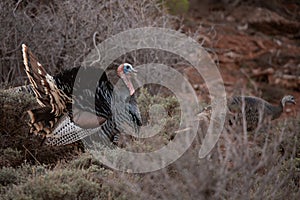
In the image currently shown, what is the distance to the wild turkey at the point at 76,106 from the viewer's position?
5.57 meters

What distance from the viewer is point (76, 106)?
19.0 ft

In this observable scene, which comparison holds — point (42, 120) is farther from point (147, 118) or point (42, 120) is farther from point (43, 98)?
point (147, 118)

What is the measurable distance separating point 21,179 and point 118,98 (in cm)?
173

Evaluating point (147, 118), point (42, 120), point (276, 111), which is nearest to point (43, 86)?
point (42, 120)

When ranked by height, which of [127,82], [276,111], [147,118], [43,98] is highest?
[276,111]

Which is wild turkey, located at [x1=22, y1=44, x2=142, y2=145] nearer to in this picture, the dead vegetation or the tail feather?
the tail feather

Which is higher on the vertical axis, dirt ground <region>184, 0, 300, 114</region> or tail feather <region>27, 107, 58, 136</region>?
dirt ground <region>184, 0, 300, 114</region>

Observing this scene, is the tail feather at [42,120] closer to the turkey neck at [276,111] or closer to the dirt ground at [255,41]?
the turkey neck at [276,111]

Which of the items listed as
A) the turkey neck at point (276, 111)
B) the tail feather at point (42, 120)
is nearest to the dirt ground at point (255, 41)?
the turkey neck at point (276, 111)

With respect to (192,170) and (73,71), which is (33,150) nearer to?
(73,71)

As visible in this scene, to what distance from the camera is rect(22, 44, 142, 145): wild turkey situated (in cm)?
557

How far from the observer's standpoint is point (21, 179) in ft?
15.4

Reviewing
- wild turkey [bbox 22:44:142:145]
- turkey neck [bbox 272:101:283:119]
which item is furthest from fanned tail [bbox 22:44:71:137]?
turkey neck [bbox 272:101:283:119]

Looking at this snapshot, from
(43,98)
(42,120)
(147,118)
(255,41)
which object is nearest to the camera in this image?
(42,120)
